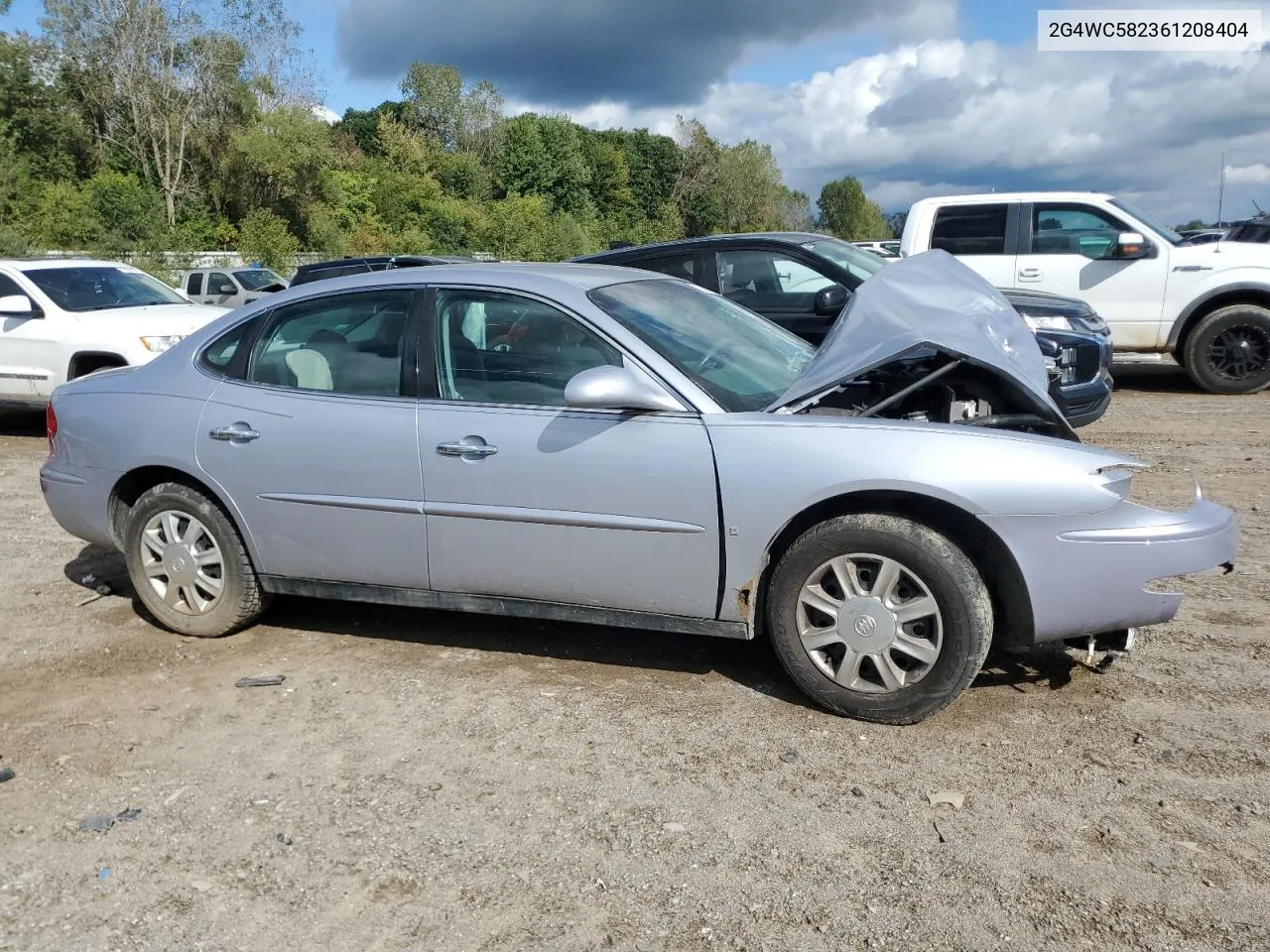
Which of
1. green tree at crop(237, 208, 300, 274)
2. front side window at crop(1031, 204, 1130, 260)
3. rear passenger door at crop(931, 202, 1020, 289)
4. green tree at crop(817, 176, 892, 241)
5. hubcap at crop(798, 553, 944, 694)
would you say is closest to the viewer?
hubcap at crop(798, 553, 944, 694)

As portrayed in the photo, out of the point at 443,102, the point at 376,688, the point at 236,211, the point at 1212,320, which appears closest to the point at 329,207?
the point at 236,211

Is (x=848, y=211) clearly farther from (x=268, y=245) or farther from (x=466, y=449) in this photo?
(x=466, y=449)

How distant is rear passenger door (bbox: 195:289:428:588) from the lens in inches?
172

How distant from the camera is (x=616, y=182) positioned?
103 m

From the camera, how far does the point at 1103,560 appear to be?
3607mm

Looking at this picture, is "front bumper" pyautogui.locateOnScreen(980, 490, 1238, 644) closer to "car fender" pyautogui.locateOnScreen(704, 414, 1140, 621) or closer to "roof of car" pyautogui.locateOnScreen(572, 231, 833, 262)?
"car fender" pyautogui.locateOnScreen(704, 414, 1140, 621)

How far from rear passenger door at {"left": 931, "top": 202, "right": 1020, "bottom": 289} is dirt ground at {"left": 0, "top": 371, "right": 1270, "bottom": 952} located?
6.79 metres

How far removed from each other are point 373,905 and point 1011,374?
278 centimetres

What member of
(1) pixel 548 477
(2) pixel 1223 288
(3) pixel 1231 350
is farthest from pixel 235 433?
(3) pixel 1231 350

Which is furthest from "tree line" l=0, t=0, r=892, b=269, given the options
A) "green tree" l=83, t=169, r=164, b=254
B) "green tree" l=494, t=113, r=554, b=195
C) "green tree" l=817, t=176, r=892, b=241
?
"green tree" l=817, t=176, r=892, b=241

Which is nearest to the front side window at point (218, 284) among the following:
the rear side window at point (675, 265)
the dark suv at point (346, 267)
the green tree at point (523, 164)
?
the dark suv at point (346, 267)

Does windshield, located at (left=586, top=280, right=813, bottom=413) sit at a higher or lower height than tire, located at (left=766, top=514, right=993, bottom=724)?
higher

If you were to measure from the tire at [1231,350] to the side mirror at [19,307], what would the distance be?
11078 mm

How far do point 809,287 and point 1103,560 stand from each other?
5.20 m
